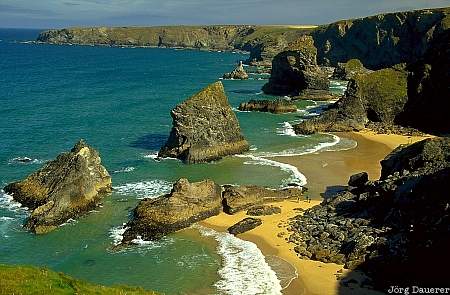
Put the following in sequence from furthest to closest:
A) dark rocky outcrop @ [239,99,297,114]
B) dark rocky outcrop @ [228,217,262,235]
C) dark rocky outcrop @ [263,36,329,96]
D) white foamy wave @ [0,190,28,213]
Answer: dark rocky outcrop @ [263,36,329,96] → dark rocky outcrop @ [239,99,297,114] → white foamy wave @ [0,190,28,213] → dark rocky outcrop @ [228,217,262,235]

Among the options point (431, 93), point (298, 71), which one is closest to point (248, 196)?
point (431, 93)

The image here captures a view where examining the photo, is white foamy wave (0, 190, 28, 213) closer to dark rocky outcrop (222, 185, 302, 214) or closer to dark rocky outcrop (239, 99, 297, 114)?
dark rocky outcrop (222, 185, 302, 214)

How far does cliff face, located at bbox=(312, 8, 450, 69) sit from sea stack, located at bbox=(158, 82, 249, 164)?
78447 mm

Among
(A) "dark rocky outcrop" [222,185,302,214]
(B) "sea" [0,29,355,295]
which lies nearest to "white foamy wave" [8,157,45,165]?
(B) "sea" [0,29,355,295]

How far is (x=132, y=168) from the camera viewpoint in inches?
2266

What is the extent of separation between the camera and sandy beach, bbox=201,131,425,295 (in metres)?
32.4

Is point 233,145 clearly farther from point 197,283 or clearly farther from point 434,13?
point 434,13

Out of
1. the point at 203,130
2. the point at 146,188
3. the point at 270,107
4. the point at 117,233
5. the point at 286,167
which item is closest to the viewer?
the point at 117,233

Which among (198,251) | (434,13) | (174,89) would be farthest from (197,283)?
(434,13)

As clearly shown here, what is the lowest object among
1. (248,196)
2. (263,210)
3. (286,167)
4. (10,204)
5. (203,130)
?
(10,204)

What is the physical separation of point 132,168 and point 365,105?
40.2 m

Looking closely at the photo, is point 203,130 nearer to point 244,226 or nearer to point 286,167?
point 286,167

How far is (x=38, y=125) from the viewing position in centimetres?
7838

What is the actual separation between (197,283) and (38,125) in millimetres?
54244
